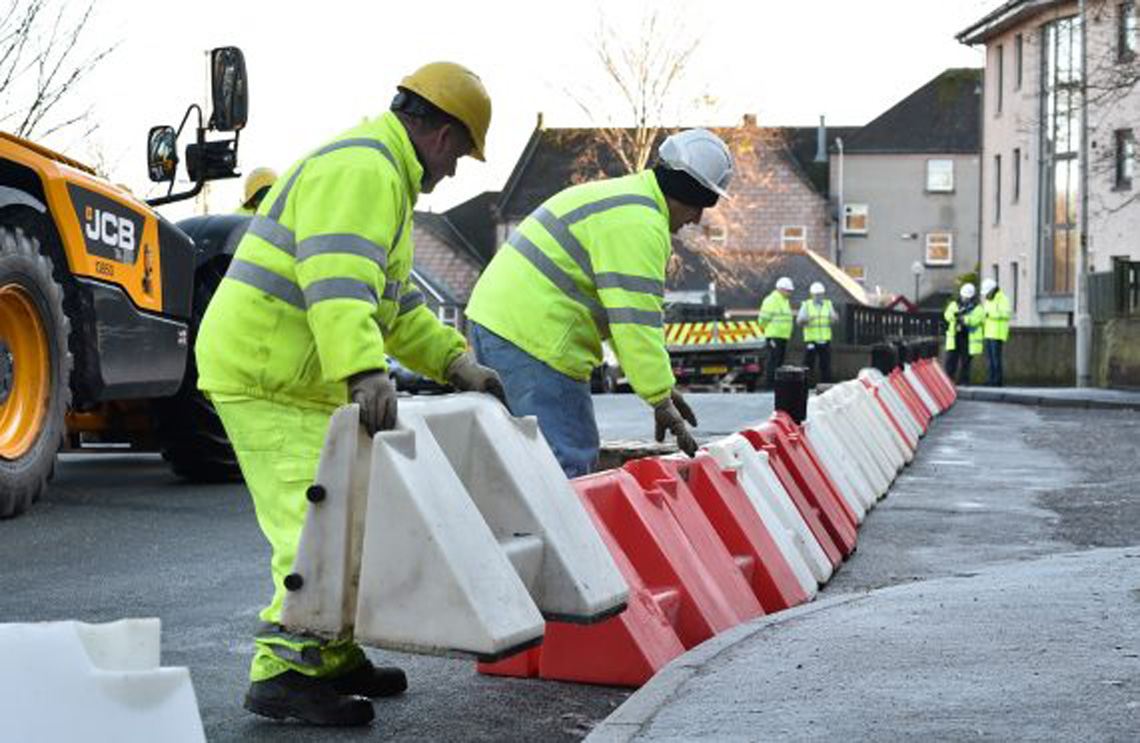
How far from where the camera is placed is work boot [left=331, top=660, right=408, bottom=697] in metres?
6.14

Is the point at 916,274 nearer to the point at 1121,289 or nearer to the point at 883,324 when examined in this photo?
the point at 883,324

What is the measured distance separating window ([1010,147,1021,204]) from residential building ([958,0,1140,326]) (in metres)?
0.03

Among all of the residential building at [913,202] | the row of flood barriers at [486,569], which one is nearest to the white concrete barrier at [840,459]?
the row of flood barriers at [486,569]

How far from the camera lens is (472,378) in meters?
6.17

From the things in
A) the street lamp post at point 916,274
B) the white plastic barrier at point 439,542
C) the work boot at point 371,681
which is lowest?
the street lamp post at point 916,274

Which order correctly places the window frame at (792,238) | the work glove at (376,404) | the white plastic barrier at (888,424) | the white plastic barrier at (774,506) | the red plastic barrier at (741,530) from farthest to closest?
the window frame at (792,238)
the white plastic barrier at (888,424)
the white plastic barrier at (774,506)
the red plastic barrier at (741,530)
the work glove at (376,404)

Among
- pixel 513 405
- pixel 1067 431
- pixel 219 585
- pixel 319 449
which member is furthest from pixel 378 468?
pixel 1067 431

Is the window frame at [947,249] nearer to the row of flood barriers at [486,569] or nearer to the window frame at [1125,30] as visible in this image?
the window frame at [1125,30]

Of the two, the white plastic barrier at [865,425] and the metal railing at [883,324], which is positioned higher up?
the white plastic barrier at [865,425]

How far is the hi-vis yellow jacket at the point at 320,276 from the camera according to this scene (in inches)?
220

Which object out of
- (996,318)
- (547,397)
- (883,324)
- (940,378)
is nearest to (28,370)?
(547,397)

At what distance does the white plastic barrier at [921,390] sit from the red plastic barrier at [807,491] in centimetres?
1227

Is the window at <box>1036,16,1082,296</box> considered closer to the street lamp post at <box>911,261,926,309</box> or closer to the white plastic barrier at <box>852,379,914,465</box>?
the street lamp post at <box>911,261,926,309</box>

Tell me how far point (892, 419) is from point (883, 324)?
112 ft
